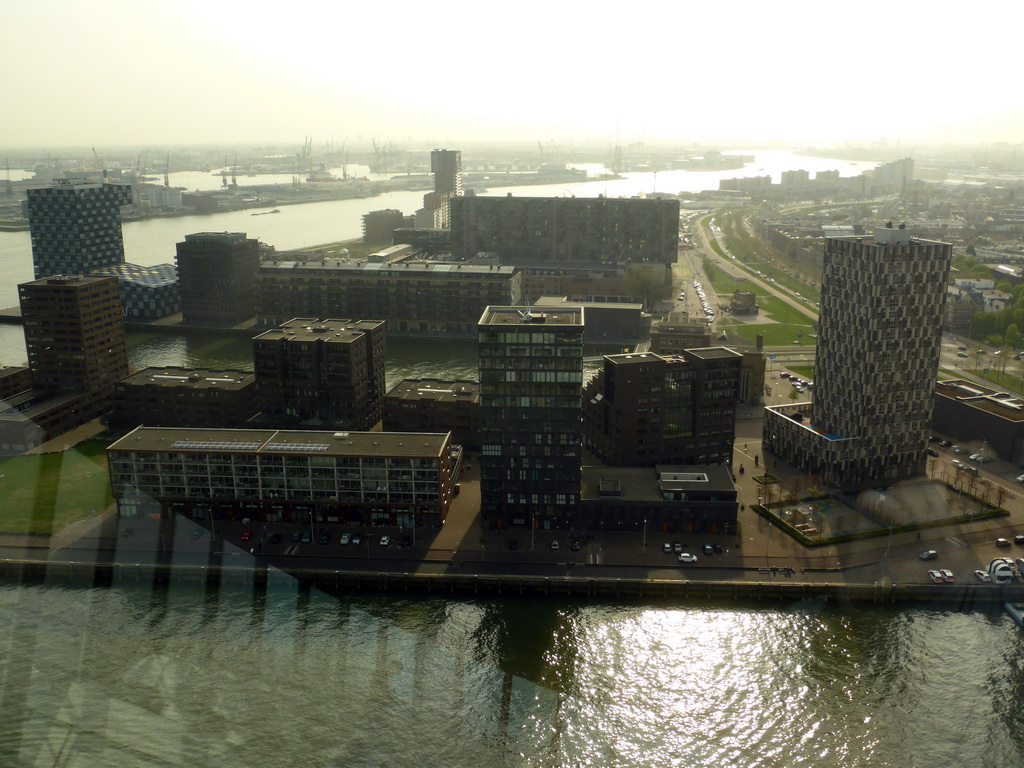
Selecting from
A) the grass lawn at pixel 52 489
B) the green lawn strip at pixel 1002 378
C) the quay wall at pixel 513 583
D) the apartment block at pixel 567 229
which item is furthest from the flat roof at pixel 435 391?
the apartment block at pixel 567 229

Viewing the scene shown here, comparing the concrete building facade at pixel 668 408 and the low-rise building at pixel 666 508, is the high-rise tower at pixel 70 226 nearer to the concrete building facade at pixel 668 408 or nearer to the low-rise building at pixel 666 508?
the concrete building facade at pixel 668 408

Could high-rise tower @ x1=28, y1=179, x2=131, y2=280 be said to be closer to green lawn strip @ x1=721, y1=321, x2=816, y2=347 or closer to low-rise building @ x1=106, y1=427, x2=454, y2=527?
low-rise building @ x1=106, y1=427, x2=454, y2=527

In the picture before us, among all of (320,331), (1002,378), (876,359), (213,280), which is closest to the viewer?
(876,359)

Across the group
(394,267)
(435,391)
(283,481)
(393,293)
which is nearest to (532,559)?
(283,481)

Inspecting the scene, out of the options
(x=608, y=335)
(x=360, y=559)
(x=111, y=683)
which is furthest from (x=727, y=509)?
(x=608, y=335)

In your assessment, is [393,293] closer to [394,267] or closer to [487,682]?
[394,267]
